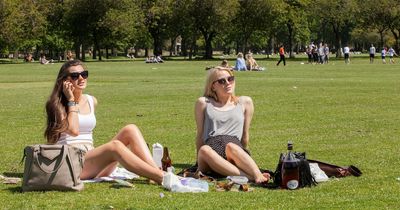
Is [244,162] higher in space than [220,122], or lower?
lower

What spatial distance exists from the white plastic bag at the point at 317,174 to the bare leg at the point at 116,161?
2.10 meters

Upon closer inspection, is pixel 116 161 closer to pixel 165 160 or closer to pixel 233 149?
pixel 165 160

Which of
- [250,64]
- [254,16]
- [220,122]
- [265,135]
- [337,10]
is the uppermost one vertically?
[337,10]

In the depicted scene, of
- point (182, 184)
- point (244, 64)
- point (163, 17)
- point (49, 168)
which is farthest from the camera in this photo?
point (163, 17)

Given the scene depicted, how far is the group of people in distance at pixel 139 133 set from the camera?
8.90 m

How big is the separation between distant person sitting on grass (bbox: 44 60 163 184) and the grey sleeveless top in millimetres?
1105

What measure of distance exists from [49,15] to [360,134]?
95377 mm

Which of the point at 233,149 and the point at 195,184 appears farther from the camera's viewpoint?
the point at 233,149

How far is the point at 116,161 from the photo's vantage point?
29.4ft

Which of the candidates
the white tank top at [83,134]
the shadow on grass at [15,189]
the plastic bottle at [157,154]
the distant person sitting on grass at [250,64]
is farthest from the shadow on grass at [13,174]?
the distant person sitting on grass at [250,64]

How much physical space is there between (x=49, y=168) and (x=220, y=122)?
2.80 meters

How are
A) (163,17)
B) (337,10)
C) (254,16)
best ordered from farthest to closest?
(337,10) < (163,17) < (254,16)

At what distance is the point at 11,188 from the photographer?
8.60 m

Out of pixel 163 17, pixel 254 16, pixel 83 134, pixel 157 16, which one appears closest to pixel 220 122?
pixel 83 134
